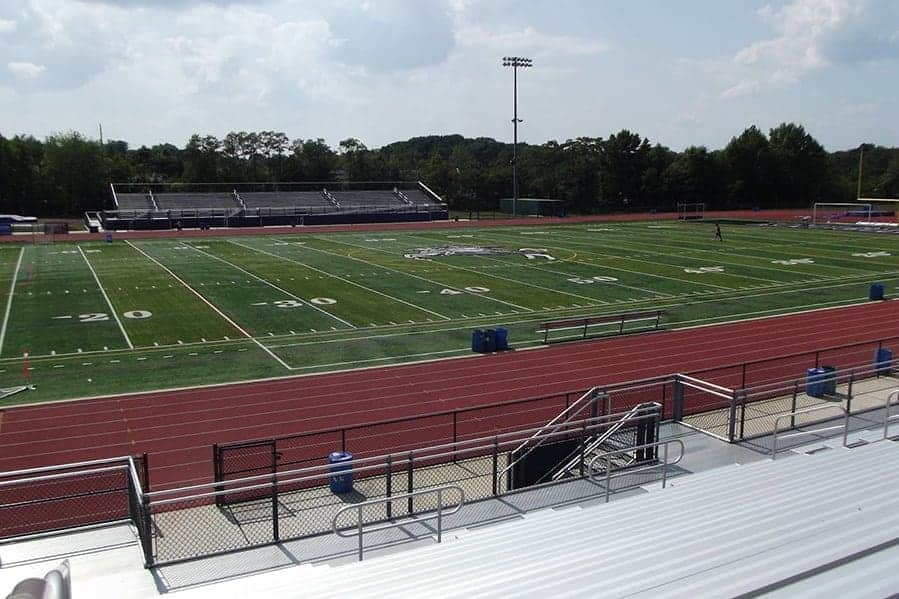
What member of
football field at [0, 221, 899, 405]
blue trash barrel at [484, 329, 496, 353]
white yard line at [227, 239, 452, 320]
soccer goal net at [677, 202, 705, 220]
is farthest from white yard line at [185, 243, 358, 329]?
soccer goal net at [677, 202, 705, 220]

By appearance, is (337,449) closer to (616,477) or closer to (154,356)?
(616,477)

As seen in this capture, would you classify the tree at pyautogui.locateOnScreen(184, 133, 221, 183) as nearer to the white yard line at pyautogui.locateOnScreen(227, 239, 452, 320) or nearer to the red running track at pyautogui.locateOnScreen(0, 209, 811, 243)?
the red running track at pyautogui.locateOnScreen(0, 209, 811, 243)

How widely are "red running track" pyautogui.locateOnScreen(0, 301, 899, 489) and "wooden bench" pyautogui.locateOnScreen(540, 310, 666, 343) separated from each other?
0.75 metres

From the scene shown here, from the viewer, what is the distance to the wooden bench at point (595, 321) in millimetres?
23328

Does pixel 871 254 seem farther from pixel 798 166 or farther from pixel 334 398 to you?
pixel 798 166

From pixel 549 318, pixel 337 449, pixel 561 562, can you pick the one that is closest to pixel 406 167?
pixel 549 318

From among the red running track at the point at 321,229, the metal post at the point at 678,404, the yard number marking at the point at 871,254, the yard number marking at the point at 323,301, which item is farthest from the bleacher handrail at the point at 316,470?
the red running track at the point at 321,229

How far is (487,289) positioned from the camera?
32.6 metres

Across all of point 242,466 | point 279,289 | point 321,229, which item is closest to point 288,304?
point 279,289

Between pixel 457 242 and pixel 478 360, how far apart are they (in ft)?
106

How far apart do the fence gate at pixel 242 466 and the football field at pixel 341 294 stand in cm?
687

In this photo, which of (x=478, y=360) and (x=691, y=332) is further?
(x=691, y=332)

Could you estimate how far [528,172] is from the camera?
109 metres

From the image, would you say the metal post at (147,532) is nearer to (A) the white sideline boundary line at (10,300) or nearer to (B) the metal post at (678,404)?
(B) the metal post at (678,404)
